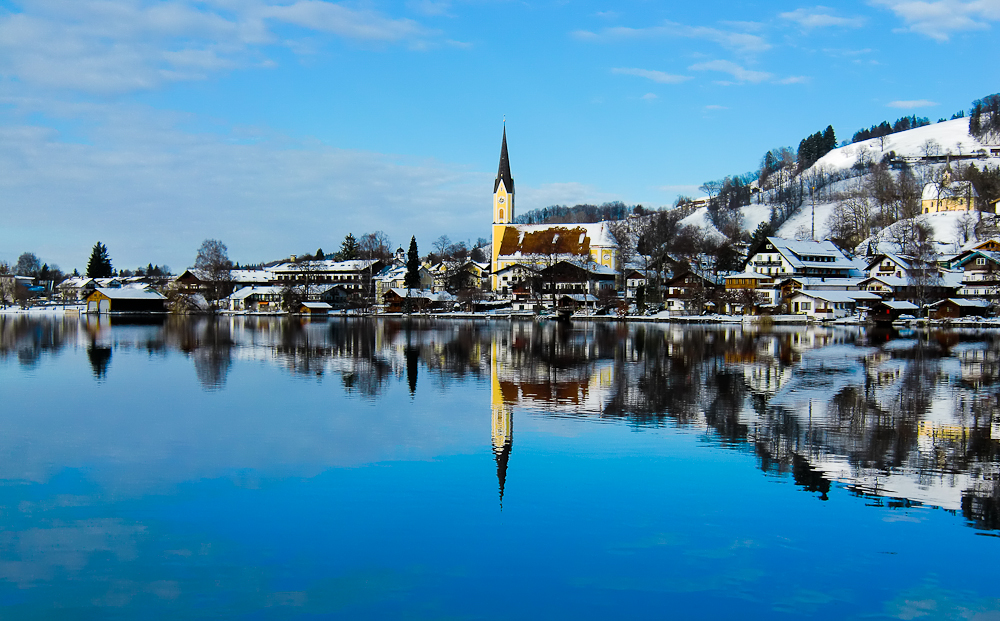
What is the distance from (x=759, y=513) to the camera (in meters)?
7.06

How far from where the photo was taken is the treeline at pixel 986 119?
9810 cm

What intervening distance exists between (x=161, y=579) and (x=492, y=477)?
11.6ft

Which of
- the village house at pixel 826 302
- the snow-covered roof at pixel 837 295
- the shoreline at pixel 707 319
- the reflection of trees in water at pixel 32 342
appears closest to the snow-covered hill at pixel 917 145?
the snow-covered roof at pixel 837 295

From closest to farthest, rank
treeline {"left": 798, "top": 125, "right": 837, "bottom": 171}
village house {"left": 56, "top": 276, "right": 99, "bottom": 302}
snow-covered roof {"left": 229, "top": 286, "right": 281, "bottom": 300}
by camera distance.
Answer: snow-covered roof {"left": 229, "top": 286, "right": 281, "bottom": 300} → village house {"left": 56, "top": 276, "right": 99, "bottom": 302} → treeline {"left": 798, "top": 125, "right": 837, "bottom": 171}

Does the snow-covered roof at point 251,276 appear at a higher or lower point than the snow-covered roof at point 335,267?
lower

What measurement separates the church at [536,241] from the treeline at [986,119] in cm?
6371

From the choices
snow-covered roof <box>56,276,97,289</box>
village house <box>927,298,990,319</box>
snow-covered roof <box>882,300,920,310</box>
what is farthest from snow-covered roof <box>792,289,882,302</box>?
snow-covered roof <box>56,276,97,289</box>

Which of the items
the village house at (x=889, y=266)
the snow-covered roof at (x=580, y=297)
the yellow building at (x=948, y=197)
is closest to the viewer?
the village house at (x=889, y=266)

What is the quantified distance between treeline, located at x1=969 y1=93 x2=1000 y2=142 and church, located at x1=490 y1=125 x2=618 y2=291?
63.7 metres

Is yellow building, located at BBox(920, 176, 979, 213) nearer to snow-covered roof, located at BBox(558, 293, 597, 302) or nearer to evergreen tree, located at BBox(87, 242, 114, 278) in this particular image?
snow-covered roof, located at BBox(558, 293, 597, 302)

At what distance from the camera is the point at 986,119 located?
100562 millimetres

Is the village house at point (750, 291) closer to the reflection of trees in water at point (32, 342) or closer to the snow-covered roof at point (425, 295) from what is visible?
the snow-covered roof at point (425, 295)

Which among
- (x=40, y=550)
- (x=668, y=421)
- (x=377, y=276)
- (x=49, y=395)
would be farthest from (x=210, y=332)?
(x=377, y=276)

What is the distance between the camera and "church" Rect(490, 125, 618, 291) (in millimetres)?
61562
